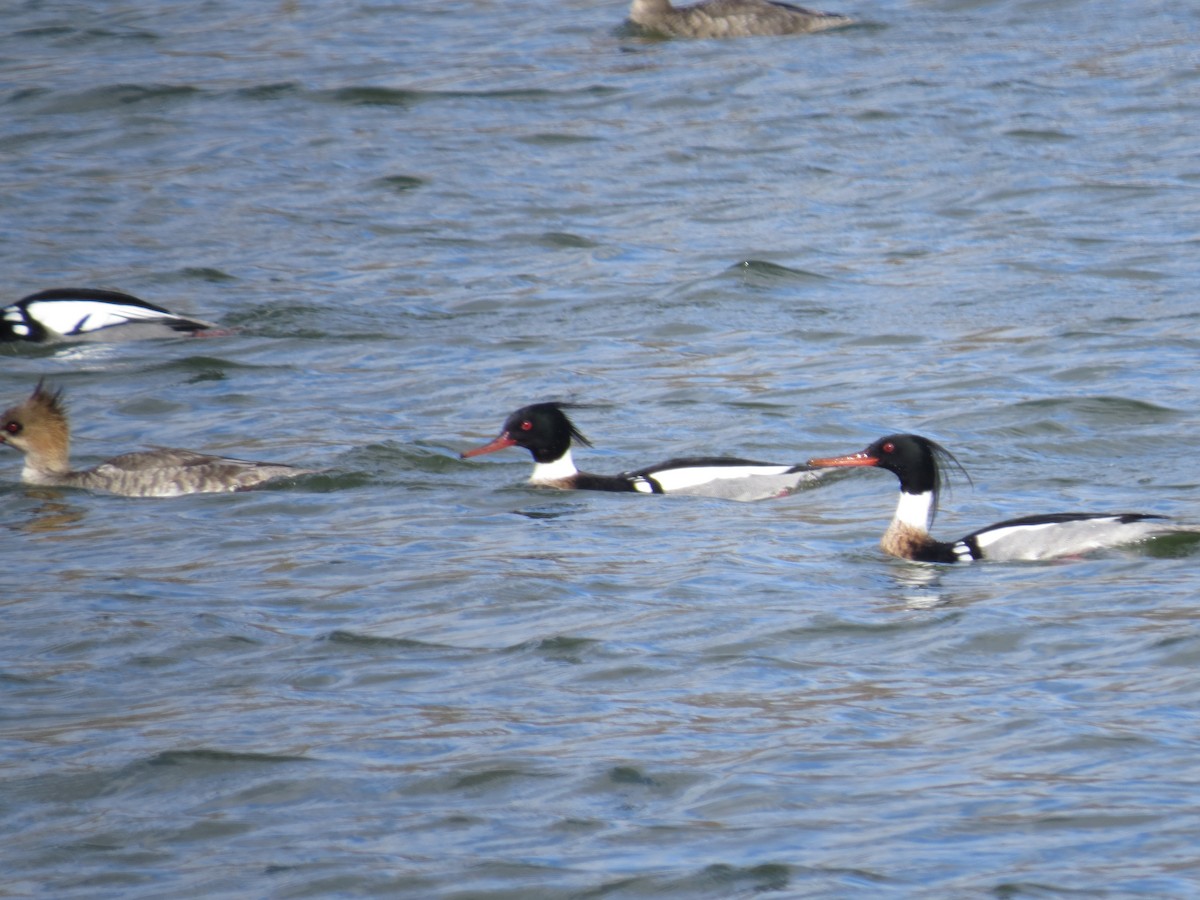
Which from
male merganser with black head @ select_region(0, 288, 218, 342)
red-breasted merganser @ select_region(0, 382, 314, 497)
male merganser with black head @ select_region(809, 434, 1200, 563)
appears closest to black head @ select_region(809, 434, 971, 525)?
male merganser with black head @ select_region(809, 434, 1200, 563)

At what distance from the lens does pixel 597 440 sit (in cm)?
1292

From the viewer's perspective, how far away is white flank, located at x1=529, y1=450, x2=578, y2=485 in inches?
470

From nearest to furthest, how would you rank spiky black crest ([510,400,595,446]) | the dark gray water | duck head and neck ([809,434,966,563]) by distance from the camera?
the dark gray water < duck head and neck ([809,434,966,563]) < spiky black crest ([510,400,595,446])

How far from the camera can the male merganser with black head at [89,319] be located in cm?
1487

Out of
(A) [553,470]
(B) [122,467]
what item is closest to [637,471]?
A: (A) [553,470]

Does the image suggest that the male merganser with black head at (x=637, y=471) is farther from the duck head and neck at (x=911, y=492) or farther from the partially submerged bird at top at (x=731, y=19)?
the partially submerged bird at top at (x=731, y=19)

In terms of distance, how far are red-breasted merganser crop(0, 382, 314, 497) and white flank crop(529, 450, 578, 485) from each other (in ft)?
4.39

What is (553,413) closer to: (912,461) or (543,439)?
(543,439)

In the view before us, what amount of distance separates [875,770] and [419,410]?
681 centimetres

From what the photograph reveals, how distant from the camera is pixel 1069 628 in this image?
832 centimetres

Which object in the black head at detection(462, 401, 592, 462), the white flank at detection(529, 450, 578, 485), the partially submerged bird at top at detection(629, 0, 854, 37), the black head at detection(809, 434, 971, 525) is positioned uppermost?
the partially submerged bird at top at detection(629, 0, 854, 37)

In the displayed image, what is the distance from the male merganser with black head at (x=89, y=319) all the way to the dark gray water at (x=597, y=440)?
0.65 ft

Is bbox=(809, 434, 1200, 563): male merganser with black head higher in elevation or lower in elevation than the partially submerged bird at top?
lower

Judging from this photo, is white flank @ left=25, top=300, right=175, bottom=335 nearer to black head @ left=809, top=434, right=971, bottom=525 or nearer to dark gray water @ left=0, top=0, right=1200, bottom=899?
dark gray water @ left=0, top=0, right=1200, bottom=899
